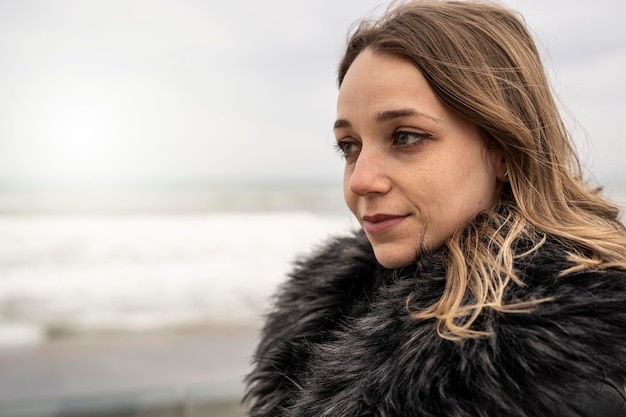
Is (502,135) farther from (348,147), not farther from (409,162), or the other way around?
(348,147)

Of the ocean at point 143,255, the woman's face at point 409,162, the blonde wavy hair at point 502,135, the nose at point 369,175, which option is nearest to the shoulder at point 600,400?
the blonde wavy hair at point 502,135

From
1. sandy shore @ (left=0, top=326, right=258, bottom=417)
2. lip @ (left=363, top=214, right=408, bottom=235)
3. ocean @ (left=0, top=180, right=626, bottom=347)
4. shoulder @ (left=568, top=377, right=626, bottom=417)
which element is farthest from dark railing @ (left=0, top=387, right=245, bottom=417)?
shoulder @ (left=568, top=377, right=626, bottom=417)

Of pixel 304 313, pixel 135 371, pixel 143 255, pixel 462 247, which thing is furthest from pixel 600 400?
pixel 143 255

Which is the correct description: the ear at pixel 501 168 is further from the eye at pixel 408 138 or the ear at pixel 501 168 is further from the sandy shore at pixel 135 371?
the sandy shore at pixel 135 371

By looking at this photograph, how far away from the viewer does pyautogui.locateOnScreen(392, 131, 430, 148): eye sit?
3.35 ft

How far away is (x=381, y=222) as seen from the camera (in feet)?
3.56

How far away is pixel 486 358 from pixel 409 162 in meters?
0.38

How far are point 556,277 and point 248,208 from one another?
45.8 ft

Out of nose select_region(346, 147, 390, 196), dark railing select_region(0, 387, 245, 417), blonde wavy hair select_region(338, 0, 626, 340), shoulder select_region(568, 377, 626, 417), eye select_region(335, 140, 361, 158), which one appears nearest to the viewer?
shoulder select_region(568, 377, 626, 417)

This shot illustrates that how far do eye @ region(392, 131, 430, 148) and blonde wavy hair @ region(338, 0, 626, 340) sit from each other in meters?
0.08

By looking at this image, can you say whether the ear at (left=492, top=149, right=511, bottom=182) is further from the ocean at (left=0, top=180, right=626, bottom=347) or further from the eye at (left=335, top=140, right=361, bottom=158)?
the ocean at (left=0, top=180, right=626, bottom=347)

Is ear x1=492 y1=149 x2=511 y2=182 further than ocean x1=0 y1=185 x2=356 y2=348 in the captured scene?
No

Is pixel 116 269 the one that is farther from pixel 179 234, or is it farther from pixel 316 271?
pixel 316 271

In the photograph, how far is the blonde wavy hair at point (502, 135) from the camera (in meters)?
0.93
